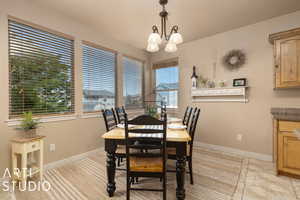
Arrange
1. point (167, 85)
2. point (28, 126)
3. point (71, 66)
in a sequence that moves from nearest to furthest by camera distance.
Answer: point (28, 126)
point (71, 66)
point (167, 85)

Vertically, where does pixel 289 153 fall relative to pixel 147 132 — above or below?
below

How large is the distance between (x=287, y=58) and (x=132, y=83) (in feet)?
10.7

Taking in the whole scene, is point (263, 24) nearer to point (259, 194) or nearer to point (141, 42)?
point (141, 42)

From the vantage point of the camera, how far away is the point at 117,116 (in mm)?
2664

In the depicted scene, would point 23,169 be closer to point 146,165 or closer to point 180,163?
point 146,165

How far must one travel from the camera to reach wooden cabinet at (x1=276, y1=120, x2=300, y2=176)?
80.0 inches

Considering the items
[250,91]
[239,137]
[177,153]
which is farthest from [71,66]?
[239,137]

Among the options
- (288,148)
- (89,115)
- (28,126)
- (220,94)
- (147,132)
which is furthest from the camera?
(220,94)

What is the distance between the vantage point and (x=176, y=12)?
2.51 metres

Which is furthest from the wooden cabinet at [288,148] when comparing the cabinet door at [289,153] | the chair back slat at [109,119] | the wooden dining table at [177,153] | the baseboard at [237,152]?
the chair back slat at [109,119]

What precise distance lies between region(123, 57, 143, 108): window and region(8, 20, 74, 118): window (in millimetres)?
1460

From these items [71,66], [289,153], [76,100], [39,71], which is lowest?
[289,153]

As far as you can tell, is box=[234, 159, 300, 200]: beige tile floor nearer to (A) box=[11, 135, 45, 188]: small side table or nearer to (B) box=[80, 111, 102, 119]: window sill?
(A) box=[11, 135, 45, 188]: small side table

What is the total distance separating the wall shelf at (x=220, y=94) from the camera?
298 cm
